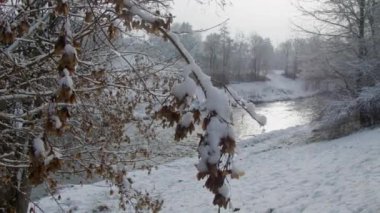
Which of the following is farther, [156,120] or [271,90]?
[271,90]

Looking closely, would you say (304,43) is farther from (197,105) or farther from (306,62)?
(197,105)

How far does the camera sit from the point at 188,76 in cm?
188

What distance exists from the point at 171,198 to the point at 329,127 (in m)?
9.80

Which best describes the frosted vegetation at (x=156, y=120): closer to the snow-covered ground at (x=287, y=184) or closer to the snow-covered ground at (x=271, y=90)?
the snow-covered ground at (x=287, y=184)

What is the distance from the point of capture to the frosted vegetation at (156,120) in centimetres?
190

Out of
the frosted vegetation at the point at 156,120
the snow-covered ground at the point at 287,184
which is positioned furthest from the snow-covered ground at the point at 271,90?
the snow-covered ground at the point at 287,184

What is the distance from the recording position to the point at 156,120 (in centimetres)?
270

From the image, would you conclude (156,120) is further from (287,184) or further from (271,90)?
(271,90)

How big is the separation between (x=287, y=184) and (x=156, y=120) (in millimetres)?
9312

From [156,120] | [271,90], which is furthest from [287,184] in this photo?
[271,90]

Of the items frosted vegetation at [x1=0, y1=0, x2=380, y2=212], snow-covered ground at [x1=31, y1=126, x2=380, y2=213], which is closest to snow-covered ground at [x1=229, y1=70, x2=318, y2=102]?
frosted vegetation at [x1=0, y1=0, x2=380, y2=212]

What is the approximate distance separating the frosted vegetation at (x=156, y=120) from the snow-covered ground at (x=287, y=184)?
0.17ft

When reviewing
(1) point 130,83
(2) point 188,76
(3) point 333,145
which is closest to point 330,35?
(3) point 333,145

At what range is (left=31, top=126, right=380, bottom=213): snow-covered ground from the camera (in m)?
9.16
